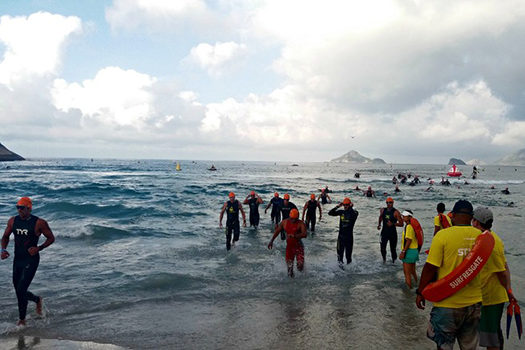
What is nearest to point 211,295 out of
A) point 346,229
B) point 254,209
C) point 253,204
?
point 346,229

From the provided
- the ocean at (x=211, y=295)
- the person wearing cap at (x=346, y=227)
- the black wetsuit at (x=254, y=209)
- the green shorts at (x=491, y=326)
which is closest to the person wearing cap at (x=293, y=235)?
the ocean at (x=211, y=295)

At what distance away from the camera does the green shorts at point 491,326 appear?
12.5ft

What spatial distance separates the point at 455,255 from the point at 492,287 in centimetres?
96

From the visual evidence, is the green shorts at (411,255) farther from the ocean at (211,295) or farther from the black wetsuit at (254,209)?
the black wetsuit at (254,209)

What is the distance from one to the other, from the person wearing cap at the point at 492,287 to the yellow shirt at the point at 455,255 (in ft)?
1.37

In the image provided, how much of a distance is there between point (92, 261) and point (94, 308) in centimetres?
439

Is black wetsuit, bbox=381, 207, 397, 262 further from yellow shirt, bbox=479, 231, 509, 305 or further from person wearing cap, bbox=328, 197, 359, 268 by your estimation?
yellow shirt, bbox=479, 231, 509, 305

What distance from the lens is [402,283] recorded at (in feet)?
28.2

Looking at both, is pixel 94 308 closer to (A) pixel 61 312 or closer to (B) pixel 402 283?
(A) pixel 61 312

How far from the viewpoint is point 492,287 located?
378 centimetres

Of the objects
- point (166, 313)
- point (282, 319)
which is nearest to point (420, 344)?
point (282, 319)

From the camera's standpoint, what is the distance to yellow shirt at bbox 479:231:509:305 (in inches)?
145

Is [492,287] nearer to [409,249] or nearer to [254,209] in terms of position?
[409,249]

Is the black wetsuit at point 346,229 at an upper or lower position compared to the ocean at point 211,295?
upper
